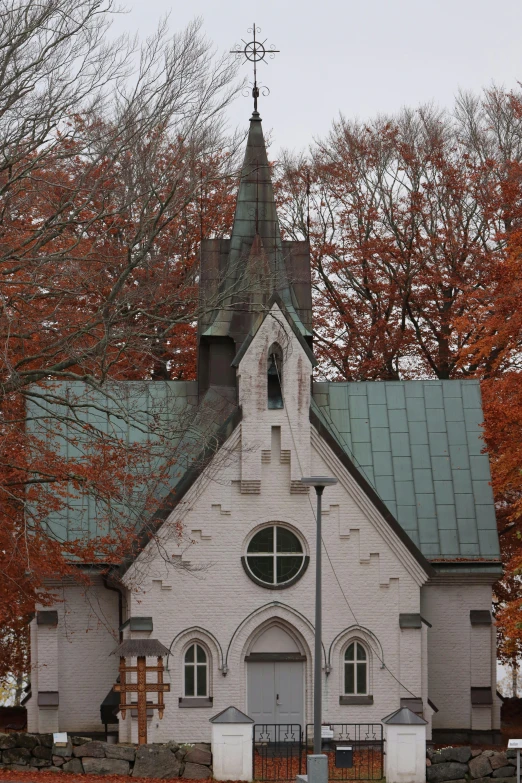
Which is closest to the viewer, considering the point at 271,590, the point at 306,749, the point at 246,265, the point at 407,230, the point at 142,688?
the point at 142,688

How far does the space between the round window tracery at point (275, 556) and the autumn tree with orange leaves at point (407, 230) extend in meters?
11.5

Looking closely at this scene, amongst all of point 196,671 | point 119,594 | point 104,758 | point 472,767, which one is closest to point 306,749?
point 472,767

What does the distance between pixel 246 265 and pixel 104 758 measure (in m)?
10.9

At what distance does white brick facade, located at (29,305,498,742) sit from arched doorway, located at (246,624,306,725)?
0.18 metres

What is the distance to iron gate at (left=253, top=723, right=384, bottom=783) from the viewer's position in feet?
85.0

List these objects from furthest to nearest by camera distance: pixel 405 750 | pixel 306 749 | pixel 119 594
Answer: pixel 119 594
pixel 306 749
pixel 405 750

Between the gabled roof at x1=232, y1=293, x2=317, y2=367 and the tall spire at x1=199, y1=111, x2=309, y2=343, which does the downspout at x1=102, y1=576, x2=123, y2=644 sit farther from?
the tall spire at x1=199, y1=111, x2=309, y2=343

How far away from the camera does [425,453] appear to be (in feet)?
108

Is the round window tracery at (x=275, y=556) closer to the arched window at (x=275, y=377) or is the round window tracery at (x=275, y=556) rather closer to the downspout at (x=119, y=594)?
the arched window at (x=275, y=377)

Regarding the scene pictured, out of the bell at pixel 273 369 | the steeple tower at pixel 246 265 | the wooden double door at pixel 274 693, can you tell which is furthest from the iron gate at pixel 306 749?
the steeple tower at pixel 246 265

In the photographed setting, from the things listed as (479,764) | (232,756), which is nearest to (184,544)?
(232,756)

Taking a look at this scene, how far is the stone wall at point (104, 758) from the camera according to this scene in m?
24.7

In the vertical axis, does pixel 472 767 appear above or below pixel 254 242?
below

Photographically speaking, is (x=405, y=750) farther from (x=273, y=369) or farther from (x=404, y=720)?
(x=273, y=369)
